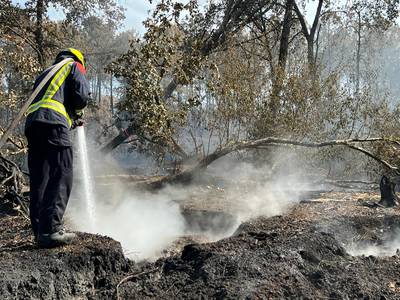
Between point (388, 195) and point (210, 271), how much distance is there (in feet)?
17.4

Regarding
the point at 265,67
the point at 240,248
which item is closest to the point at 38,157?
the point at 240,248

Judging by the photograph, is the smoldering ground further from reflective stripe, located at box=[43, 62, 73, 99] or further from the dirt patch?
reflective stripe, located at box=[43, 62, 73, 99]

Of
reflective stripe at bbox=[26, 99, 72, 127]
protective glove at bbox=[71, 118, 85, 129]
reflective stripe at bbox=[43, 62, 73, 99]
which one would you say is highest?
reflective stripe at bbox=[43, 62, 73, 99]

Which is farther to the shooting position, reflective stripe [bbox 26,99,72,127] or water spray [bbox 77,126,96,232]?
water spray [bbox 77,126,96,232]

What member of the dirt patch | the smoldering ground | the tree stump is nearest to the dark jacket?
the dirt patch

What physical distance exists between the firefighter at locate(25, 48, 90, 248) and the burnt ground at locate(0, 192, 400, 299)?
197 mm

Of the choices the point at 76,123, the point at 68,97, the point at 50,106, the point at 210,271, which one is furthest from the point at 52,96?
the point at 210,271

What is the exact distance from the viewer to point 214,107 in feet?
35.0

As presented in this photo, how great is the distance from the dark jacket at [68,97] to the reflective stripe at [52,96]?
2 cm

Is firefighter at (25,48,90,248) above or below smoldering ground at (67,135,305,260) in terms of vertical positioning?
above

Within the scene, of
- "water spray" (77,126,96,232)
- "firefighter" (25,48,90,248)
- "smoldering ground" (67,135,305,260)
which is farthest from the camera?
"smoldering ground" (67,135,305,260)

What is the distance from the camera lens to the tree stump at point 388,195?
25.1ft

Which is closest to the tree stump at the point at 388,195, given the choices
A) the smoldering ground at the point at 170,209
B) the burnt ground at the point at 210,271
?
the smoldering ground at the point at 170,209

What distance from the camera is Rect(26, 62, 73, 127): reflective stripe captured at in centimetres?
368
